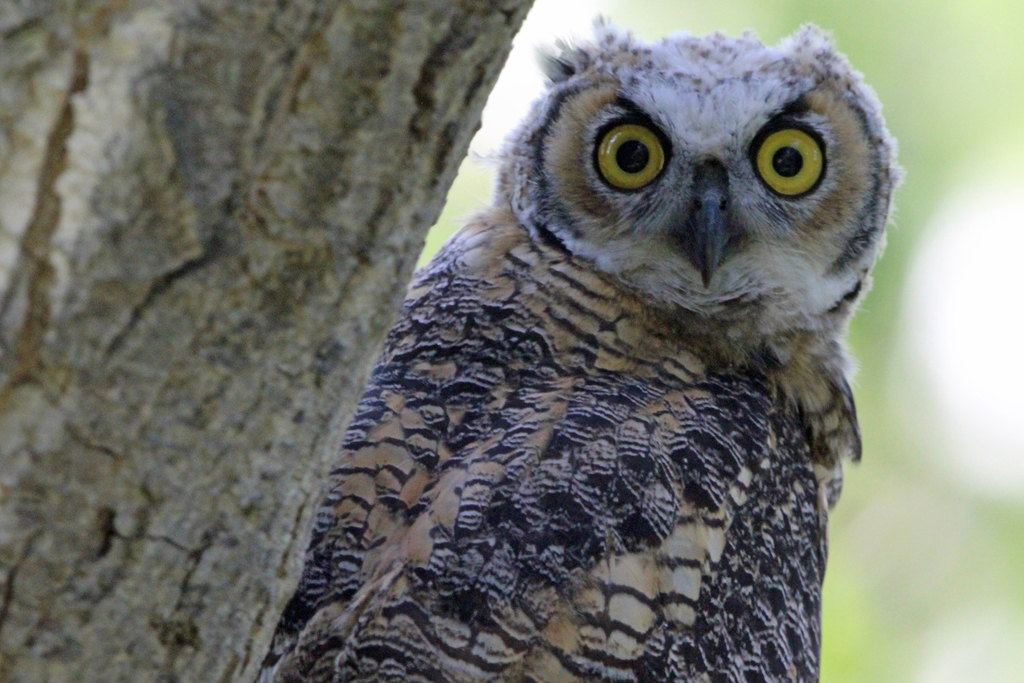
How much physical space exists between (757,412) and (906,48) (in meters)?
6.72

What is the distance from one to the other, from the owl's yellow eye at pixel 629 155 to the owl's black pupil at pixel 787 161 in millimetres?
360

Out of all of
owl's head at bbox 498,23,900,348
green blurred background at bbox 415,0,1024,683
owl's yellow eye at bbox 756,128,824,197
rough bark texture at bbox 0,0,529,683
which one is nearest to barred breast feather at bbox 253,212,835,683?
owl's head at bbox 498,23,900,348

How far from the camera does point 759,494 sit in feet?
9.17

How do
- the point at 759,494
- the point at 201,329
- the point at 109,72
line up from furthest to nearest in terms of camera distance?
the point at 759,494, the point at 201,329, the point at 109,72

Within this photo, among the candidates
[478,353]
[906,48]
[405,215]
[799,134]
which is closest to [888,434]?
[906,48]

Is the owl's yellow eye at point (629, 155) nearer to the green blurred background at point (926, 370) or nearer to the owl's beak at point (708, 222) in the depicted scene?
the owl's beak at point (708, 222)

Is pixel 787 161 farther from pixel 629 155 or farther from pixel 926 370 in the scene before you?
pixel 926 370

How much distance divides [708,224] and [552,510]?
109 cm

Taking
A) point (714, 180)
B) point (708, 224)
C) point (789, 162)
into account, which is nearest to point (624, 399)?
point (708, 224)

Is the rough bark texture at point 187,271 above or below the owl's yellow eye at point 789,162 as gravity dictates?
below

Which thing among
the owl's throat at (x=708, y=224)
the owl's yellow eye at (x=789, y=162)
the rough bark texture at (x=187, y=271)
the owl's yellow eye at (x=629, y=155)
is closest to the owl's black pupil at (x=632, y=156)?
the owl's yellow eye at (x=629, y=155)

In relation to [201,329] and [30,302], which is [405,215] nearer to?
[201,329]

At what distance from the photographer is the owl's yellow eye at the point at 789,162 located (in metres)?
3.24

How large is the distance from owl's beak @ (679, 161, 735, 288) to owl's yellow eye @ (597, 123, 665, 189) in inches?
5.4
